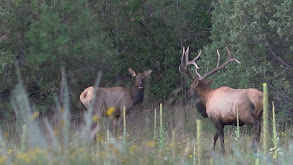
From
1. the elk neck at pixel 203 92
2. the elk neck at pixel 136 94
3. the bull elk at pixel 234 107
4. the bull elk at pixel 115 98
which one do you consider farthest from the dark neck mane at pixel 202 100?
the elk neck at pixel 136 94

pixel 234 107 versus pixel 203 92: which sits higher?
pixel 203 92

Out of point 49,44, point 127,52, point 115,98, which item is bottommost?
point 115,98

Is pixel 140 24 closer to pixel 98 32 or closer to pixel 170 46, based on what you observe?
pixel 170 46

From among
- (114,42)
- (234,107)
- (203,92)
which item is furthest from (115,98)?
(234,107)

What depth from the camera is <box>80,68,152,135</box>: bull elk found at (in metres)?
13.0

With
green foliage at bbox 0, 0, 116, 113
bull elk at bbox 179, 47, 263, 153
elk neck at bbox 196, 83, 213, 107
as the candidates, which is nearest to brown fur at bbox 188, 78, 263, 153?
bull elk at bbox 179, 47, 263, 153

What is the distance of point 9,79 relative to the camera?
13391 mm

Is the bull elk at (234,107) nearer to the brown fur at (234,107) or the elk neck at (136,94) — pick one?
the brown fur at (234,107)

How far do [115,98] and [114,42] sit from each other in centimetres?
342

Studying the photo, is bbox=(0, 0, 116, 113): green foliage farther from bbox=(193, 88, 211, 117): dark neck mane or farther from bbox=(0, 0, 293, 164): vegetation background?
bbox=(193, 88, 211, 117): dark neck mane

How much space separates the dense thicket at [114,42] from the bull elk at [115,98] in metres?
0.99

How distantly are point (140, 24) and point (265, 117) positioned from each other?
1365cm

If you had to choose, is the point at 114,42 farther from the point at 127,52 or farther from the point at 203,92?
the point at 203,92

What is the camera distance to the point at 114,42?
1670 cm
